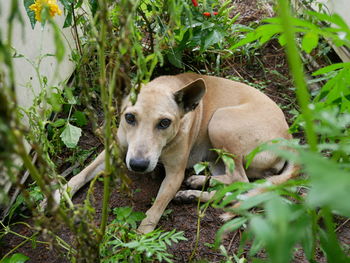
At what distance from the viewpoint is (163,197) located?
284 cm

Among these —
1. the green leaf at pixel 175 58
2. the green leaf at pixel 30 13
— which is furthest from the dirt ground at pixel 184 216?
the green leaf at pixel 30 13

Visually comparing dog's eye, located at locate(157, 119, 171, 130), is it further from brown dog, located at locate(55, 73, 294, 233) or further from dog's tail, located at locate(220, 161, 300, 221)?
dog's tail, located at locate(220, 161, 300, 221)

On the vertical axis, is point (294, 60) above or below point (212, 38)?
above

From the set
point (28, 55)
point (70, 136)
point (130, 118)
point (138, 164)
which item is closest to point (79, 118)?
point (70, 136)

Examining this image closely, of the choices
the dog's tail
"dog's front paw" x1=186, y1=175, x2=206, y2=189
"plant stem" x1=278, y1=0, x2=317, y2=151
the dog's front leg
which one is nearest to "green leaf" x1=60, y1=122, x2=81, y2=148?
the dog's front leg

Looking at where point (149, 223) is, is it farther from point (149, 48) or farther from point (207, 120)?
point (149, 48)

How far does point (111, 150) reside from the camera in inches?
53.4

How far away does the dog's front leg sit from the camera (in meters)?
2.62

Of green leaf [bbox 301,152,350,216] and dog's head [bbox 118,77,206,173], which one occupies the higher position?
green leaf [bbox 301,152,350,216]

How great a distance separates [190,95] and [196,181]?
2.47 feet

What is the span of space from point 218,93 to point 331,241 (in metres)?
2.68

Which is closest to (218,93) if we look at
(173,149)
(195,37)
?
(195,37)

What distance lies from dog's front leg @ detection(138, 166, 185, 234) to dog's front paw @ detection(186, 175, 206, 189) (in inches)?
5.2

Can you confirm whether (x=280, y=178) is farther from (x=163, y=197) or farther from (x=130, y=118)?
(x=130, y=118)
